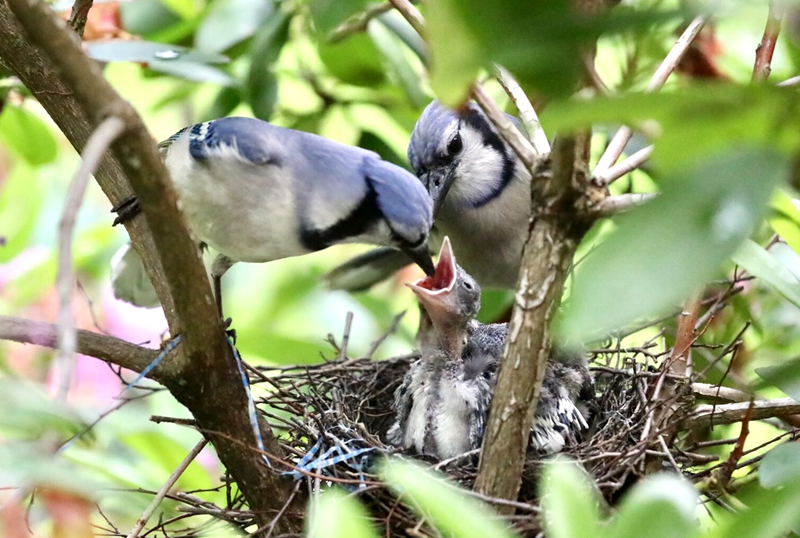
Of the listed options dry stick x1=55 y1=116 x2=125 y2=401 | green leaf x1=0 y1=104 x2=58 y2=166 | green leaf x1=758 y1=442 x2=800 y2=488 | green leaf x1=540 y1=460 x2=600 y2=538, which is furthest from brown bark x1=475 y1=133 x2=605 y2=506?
green leaf x1=0 y1=104 x2=58 y2=166

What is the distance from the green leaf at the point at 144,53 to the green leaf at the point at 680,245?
1.17 metres

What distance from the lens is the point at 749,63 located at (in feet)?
6.73

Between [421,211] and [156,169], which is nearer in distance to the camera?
[156,169]

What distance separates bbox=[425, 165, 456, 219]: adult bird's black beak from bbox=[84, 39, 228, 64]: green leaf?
24.7 inches

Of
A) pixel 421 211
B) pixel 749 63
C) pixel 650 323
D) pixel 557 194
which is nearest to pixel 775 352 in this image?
pixel 650 323

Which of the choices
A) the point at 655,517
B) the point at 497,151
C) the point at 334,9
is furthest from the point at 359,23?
the point at 655,517

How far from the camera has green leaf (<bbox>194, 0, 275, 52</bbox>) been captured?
1.74 m

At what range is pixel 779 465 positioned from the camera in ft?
3.03

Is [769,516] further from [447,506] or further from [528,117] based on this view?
[528,117]

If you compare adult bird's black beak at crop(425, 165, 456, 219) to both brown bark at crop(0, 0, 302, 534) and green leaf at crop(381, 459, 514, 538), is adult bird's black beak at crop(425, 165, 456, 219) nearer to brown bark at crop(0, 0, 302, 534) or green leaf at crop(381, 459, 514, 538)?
brown bark at crop(0, 0, 302, 534)

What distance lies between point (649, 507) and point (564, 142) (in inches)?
16.3

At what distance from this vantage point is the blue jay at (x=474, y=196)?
78.8 inches

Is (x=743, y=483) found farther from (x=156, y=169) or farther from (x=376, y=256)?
(x=376, y=256)

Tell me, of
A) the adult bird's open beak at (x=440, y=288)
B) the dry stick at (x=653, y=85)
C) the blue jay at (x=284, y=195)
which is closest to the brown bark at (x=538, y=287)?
the dry stick at (x=653, y=85)
